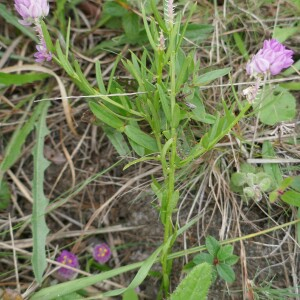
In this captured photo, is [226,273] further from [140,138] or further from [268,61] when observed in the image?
[268,61]

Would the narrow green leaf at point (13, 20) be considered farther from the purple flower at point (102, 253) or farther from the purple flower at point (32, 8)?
the purple flower at point (102, 253)

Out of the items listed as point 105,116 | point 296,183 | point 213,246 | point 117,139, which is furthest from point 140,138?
point 296,183

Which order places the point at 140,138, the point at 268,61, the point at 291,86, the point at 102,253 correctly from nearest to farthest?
the point at 268,61 < the point at 140,138 < the point at 291,86 < the point at 102,253

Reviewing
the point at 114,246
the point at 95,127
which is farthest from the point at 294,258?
the point at 95,127

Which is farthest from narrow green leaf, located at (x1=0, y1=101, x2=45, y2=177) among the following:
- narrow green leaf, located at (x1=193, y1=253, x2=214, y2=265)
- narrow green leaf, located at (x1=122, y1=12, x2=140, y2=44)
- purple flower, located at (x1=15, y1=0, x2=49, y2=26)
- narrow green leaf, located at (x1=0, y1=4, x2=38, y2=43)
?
narrow green leaf, located at (x1=193, y1=253, x2=214, y2=265)

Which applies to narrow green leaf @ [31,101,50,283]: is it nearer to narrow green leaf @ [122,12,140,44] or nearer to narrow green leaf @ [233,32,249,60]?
narrow green leaf @ [122,12,140,44]
